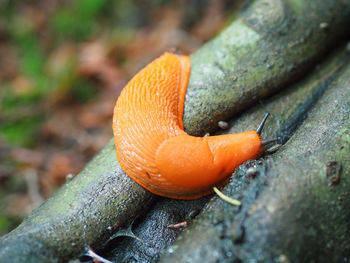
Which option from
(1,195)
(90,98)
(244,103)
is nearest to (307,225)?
(244,103)

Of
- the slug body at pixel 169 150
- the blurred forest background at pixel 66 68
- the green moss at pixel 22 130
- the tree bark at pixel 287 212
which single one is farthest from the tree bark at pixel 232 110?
the green moss at pixel 22 130

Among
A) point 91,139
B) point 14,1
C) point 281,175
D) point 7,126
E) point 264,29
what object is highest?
point 14,1

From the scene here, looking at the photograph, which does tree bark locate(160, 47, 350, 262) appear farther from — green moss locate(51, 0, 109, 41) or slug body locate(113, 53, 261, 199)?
green moss locate(51, 0, 109, 41)

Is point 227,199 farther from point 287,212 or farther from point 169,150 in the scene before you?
point 169,150

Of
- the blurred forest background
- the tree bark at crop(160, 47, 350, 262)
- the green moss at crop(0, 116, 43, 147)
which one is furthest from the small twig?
the green moss at crop(0, 116, 43, 147)

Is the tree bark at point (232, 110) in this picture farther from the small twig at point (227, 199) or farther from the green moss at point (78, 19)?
the green moss at point (78, 19)

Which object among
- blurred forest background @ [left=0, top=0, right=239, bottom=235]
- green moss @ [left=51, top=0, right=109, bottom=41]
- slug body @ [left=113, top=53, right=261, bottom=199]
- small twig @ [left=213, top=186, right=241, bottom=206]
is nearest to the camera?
small twig @ [left=213, top=186, right=241, bottom=206]

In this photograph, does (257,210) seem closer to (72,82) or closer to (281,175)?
(281,175)

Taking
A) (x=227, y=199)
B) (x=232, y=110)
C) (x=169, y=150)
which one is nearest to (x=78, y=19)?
(x=232, y=110)
